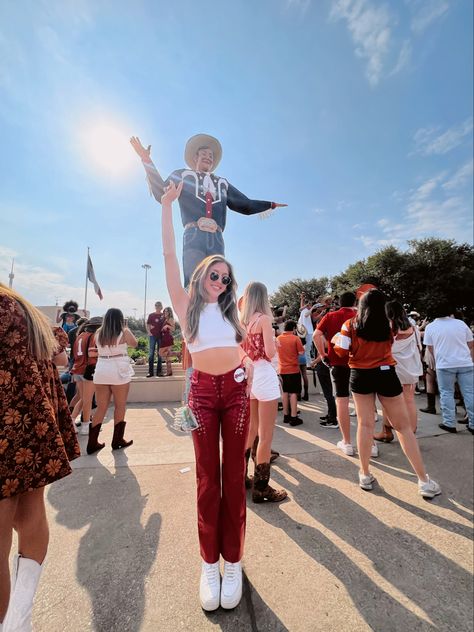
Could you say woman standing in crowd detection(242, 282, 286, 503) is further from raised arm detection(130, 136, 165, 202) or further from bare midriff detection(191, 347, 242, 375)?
raised arm detection(130, 136, 165, 202)

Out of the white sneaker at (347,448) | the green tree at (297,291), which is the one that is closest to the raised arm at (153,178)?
the white sneaker at (347,448)

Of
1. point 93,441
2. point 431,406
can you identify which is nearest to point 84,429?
point 93,441

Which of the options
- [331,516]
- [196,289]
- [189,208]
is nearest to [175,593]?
[331,516]

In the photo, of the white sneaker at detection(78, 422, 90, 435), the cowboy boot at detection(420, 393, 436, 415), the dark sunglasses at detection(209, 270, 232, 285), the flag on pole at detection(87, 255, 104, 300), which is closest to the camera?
the dark sunglasses at detection(209, 270, 232, 285)

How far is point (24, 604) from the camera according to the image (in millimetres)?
1379

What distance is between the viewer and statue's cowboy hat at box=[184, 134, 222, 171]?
335 cm

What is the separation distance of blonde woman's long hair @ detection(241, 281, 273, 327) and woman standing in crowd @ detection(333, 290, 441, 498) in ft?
3.27

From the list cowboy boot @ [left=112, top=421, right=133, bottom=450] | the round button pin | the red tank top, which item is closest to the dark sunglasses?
the round button pin

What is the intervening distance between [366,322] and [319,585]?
2.19 meters

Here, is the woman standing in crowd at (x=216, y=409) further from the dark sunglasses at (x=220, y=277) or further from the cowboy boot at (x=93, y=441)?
the cowboy boot at (x=93, y=441)

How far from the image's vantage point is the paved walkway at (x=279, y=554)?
5.21 ft

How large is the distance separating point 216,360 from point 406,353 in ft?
11.2

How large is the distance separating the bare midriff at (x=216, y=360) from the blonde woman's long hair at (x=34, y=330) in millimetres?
842

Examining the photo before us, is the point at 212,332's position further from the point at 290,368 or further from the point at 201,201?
the point at 290,368
